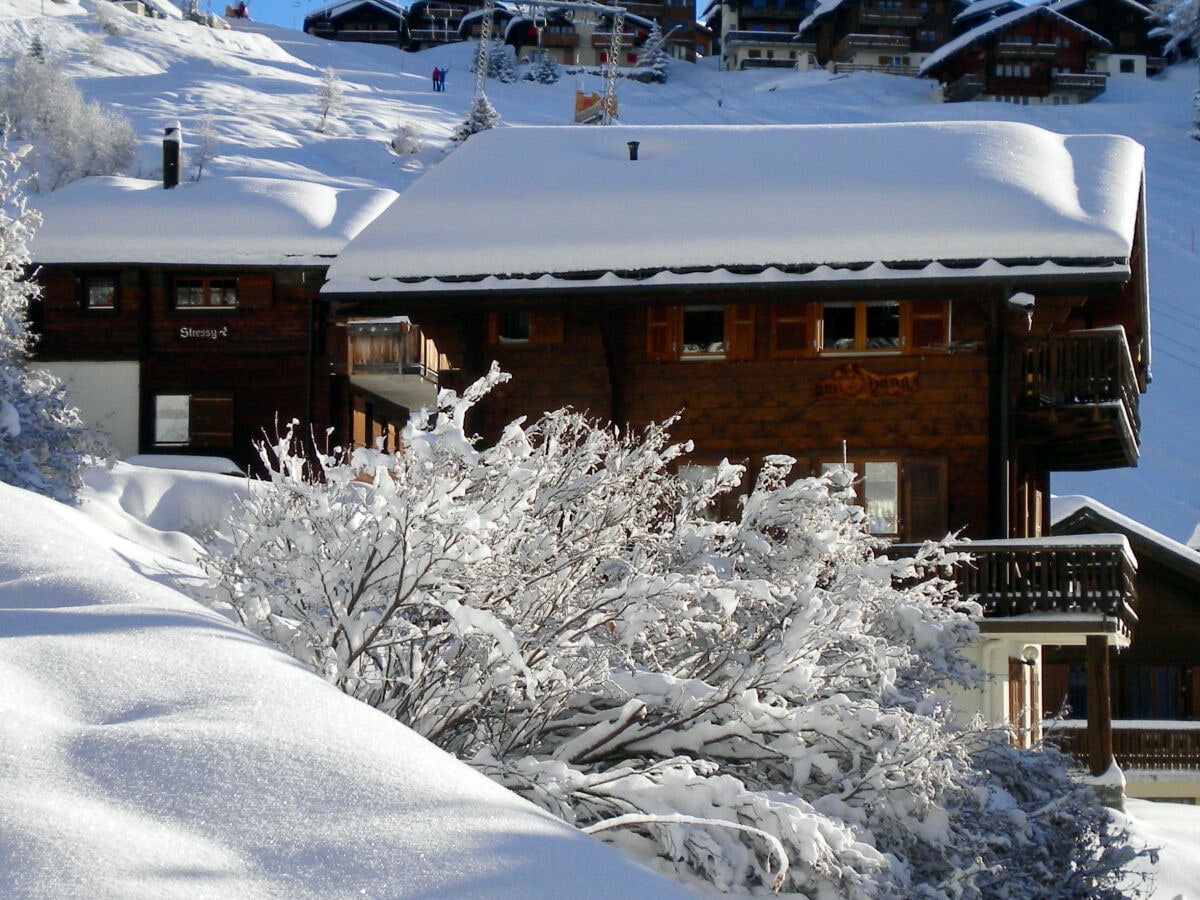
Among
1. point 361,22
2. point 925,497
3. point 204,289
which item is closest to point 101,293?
point 204,289

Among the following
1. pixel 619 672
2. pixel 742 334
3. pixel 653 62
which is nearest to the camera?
pixel 619 672

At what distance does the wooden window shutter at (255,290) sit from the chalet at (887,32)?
8215 cm

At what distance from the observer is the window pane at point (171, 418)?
35625 mm

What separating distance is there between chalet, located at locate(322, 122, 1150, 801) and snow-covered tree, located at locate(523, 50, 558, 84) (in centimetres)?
8626

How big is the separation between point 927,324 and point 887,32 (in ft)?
315

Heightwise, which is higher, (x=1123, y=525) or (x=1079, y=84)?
(x=1079, y=84)

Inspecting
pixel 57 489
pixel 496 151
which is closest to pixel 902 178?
pixel 496 151

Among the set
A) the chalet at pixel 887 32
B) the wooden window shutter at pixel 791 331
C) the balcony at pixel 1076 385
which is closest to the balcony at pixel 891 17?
the chalet at pixel 887 32

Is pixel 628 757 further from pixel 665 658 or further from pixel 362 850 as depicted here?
pixel 362 850

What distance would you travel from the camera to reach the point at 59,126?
7119cm

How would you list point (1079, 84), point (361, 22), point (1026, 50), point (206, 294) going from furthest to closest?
point (361, 22) < point (1026, 50) < point (1079, 84) < point (206, 294)

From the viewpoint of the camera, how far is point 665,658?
11000mm

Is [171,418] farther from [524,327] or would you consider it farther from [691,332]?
[691,332]

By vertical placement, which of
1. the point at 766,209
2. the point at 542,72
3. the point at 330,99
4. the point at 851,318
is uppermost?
the point at 542,72
